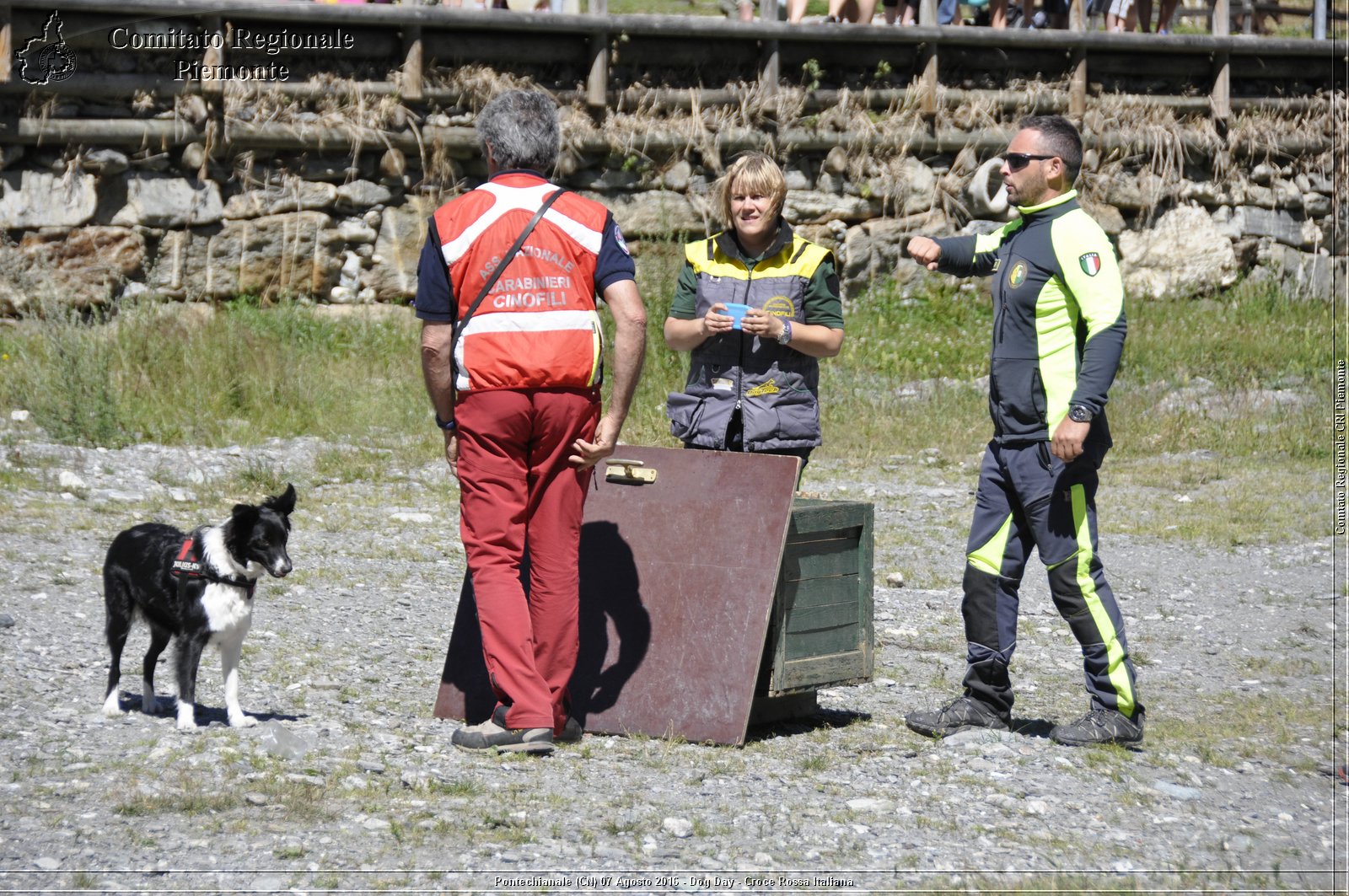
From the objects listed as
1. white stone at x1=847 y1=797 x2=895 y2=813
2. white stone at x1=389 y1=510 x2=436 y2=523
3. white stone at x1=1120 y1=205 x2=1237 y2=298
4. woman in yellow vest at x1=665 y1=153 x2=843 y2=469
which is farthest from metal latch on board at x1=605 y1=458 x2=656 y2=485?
white stone at x1=1120 y1=205 x2=1237 y2=298

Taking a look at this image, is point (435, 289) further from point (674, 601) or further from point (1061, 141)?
point (1061, 141)

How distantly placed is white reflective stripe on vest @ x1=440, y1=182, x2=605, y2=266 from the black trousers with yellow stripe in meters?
1.58

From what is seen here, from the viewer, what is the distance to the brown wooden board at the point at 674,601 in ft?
17.0

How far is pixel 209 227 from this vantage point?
13414 mm

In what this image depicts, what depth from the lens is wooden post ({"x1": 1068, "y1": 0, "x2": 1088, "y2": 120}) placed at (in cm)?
1602

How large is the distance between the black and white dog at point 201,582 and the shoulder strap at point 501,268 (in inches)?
32.4

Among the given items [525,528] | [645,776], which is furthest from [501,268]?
[645,776]

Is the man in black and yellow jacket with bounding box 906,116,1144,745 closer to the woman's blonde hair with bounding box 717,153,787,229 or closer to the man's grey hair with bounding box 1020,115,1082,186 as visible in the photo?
the man's grey hair with bounding box 1020,115,1082,186

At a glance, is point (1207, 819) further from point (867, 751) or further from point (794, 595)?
point (794, 595)

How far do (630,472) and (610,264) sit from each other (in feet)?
2.93

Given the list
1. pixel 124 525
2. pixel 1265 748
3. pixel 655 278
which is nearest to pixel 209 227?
pixel 655 278

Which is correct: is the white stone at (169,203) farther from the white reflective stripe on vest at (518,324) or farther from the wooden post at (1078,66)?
the white reflective stripe on vest at (518,324)

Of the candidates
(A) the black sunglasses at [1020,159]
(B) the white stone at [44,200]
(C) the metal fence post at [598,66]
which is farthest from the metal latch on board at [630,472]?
(C) the metal fence post at [598,66]

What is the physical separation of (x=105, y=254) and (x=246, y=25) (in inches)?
93.1
